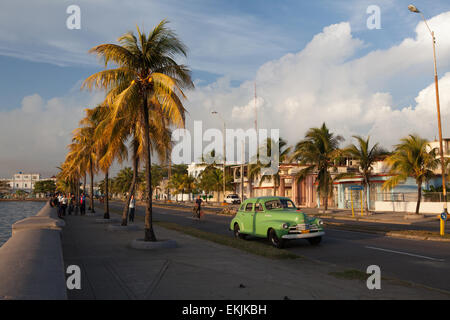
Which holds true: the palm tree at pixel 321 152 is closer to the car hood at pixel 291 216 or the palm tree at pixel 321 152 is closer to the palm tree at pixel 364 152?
the palm tree at pixel 364 152

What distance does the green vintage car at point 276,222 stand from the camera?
13781mm

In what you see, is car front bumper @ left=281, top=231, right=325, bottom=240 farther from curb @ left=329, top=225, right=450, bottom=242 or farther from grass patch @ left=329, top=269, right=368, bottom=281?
curb @ left=329, top=225, right=450, bottom=242

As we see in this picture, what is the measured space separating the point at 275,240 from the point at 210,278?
6051 millimetres

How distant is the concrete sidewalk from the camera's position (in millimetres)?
7184

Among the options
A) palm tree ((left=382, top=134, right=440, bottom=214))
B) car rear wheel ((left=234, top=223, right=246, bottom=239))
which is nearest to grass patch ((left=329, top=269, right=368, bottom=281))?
car rear wheel ((left=234, top=223, right=246, bottom=239))

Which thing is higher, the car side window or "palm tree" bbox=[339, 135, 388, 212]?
"palm tree" bbox=[339, 135, 388, 212]

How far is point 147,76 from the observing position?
14531 millimetres

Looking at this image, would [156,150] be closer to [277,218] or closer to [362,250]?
[277,218]

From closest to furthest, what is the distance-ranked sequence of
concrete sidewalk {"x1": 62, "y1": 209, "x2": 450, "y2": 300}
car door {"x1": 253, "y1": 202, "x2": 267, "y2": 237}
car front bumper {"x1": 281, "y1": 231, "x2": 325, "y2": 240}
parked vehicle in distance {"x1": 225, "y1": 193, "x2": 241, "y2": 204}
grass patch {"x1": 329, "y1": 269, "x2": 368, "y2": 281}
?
1. concrete sidewalk {"x1": 62, "y1": 209, "x2": 450, "y2": 300}
2. grass patch {"x1": 329, "y1": 269, "x2": 368, "y2": 281}
3. car front bumper {"x1": 281, "y1": 231, "x2": 325, "y2": 240}
4. car door {"x1": 253, "y1": 202, "x2": 267, "y2": 237}
5. parked vehicle in distance {"x1": 225, "y1": 193, "x2": 241, "y2": 204}

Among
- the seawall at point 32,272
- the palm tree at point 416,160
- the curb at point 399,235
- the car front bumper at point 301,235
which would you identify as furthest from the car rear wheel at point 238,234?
the palm tree at point 416,160

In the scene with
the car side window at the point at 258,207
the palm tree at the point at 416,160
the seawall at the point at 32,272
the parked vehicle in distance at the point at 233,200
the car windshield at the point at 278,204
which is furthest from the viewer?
the parked vehicle in distance at the point at 233,200

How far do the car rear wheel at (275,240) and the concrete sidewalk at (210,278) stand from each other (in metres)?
1.99

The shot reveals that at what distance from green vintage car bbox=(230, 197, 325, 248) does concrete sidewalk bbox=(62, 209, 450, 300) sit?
219 cm

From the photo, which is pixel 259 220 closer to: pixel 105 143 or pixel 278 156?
Result: pixel 105 143
